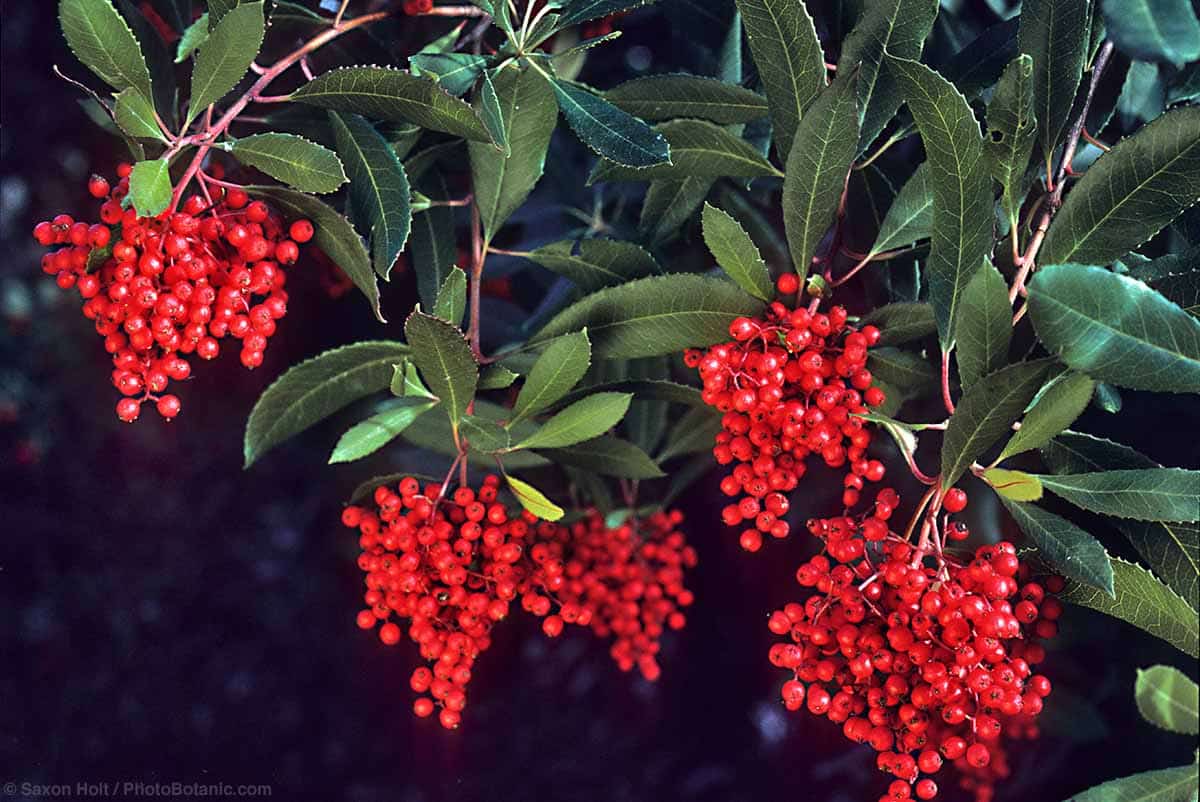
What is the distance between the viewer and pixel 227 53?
3.31 ft

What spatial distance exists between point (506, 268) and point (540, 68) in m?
0.59

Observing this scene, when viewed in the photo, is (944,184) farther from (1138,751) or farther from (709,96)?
(1138,751)

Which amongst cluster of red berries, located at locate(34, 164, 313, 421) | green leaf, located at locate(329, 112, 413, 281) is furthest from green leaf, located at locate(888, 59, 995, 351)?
cluster of red berries, located at locate(34, 164, 313, 421)

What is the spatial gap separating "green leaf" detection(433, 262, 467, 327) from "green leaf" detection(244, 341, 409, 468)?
0.29ft

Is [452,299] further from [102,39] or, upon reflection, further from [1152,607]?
[1152,607]

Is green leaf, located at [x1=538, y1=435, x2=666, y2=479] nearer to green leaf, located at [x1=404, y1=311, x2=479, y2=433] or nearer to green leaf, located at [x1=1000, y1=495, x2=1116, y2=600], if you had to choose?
green leaf, located at [x1=404, y1=311, x2=479, y2=433]

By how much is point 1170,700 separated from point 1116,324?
26 cm

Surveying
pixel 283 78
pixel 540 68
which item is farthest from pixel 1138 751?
pixel 283 78

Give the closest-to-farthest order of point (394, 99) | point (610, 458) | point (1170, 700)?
point (1170, 700) → point (394, 99) → point (610, 458)

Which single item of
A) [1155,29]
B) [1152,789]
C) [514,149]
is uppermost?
[1155,29]

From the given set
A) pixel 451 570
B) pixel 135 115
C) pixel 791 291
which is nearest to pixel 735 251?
pixel 791 291

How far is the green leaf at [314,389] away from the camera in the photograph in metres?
1.14

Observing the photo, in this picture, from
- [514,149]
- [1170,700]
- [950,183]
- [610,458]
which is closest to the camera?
[1170,700]

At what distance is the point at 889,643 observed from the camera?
3.00 ft
